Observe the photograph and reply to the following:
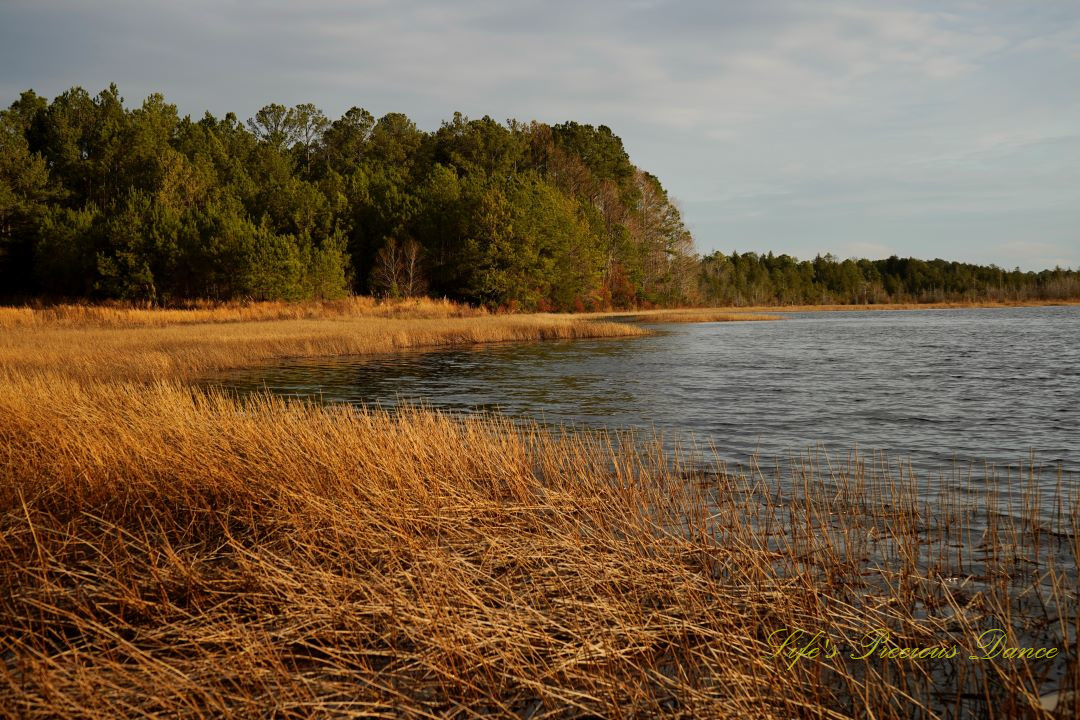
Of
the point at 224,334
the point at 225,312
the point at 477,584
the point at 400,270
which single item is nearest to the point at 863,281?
the point at 400,270

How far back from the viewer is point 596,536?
5719 millimetres

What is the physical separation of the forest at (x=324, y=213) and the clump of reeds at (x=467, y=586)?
4443 centimetres

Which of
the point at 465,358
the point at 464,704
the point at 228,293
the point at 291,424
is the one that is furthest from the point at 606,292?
the point at 464,704

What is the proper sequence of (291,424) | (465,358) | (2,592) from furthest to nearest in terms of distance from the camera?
(465,358), (291,424), (2,592)

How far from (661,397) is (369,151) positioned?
78.1 m

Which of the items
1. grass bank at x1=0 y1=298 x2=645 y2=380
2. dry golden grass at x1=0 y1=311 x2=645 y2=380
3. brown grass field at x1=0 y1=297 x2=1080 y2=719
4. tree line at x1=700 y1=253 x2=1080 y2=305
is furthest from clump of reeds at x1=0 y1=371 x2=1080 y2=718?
tree line at x1=700 y1=253 x2=1080 y2=305

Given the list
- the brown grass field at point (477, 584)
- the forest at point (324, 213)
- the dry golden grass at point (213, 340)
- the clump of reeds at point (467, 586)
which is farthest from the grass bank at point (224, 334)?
the clump of reeds at point (467, 586)

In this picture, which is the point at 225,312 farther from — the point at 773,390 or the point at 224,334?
the point at 773,390

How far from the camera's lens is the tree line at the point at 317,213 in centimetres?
5259

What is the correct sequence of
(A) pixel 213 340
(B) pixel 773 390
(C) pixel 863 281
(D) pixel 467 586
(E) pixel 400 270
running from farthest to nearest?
(C) pixel 863 281 < (E) pixel 400 270 < (A) pixel 213 340 < (B) pixel 773 390 < (D) pixel 467 586

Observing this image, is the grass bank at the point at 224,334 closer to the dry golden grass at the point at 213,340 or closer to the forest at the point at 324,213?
the dry golden grass at the point at 213,340

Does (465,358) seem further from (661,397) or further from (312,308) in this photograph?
(312,308)

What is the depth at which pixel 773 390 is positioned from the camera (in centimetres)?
1830

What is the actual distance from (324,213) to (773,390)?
2021 inches
